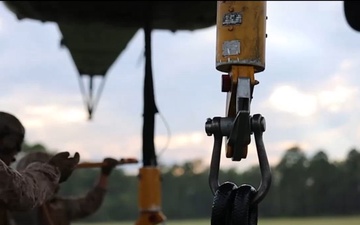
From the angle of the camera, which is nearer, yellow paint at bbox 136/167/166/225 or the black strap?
the black strap

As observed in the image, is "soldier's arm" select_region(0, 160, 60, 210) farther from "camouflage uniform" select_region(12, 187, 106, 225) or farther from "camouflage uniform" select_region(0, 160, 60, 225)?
"camouflage uniform" select_region(12, 187, 106, 225)

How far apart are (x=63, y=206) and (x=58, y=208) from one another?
20 centimetres

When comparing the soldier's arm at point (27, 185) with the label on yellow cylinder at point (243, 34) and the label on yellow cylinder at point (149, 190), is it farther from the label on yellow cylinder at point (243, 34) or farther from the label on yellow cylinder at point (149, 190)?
the label on yellow cylinder at point (149, 190)

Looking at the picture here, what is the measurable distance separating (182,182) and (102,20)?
670 inches

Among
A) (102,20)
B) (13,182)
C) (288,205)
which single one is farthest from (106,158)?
(288,205)

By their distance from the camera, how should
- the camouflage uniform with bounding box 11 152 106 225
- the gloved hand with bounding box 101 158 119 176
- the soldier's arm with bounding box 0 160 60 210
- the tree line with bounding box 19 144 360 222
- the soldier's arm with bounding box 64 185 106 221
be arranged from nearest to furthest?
the soldier's arm with bounding box 0 160 60 210
the camouflage uniform with bounding box 11 152 106 225
the gloved hand with bounding box 101 158 119 176
the soldier's arm with bounding box 64 185 106 221
the tree line with bounding box 19 144 360 222

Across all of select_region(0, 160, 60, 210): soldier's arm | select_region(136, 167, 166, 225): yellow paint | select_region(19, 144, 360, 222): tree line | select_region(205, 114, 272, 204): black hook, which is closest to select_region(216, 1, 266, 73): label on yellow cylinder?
select_region(205, 114, 272, 204): black hook

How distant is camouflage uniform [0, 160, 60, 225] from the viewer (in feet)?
6.75

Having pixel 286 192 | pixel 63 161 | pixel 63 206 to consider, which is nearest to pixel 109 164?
pixel 63 206

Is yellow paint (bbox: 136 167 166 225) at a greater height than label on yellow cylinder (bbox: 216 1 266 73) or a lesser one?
lesser

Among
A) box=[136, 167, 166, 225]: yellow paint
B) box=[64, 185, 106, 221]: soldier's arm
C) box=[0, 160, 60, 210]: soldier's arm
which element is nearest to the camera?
box=[0, 160, 60, 210]: soldier's arm

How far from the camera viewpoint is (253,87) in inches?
67.3

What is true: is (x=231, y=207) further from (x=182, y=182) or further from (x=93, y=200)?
(x=182, y=182)

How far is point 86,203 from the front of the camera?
4750mm
